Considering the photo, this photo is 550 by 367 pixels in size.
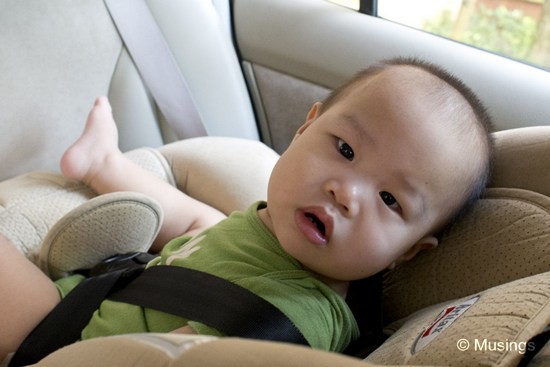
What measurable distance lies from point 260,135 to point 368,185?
1.03m

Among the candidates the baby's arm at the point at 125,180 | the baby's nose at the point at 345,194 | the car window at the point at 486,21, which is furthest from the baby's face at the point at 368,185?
the car window at the point at 486,21

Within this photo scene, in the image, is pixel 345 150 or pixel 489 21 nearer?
pixel 345 150

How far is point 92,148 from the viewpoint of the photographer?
1391 millimetres

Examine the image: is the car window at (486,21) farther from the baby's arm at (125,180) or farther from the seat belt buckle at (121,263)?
the seat belt buckle at (121,263)

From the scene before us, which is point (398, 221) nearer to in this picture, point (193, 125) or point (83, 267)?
point (83, 267)

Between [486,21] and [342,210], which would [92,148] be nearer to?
[342,210]

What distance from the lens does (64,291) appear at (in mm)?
1137

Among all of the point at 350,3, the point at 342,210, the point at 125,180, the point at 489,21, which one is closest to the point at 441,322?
the point at 342,210

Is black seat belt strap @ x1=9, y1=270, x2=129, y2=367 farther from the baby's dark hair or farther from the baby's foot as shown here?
the baby's dark hair

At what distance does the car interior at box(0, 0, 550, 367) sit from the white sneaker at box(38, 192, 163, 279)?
10 cm

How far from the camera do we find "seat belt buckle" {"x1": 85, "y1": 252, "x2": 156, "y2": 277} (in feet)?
3.84

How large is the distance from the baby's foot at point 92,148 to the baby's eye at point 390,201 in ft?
2.08

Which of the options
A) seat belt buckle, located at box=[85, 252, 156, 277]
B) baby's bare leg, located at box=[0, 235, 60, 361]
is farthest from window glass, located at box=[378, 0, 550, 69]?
baby's bare leg, located at box=[0, 235, 60, 361]

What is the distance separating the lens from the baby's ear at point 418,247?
1030 mm
